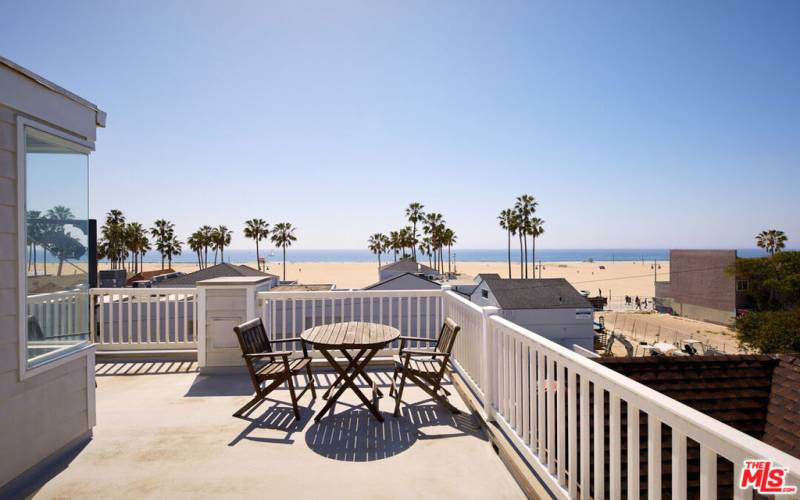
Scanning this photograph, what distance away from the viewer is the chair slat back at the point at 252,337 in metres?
3.58

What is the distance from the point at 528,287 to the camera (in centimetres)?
2147

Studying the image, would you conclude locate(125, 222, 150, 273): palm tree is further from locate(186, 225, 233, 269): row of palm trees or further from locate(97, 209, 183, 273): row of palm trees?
locate(186, 225, 233, 269): row of palm trees

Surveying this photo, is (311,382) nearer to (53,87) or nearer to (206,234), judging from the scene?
(53,87)

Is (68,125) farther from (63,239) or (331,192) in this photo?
(331,192)

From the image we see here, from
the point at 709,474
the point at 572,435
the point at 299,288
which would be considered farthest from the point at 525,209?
the point at 709,474

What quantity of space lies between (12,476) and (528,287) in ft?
69.5

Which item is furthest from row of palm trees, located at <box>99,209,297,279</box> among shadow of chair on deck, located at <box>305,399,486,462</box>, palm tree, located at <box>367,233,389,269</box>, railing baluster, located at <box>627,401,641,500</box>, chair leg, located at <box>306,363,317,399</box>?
railing baluster, located at <box>627,401,641,500</box>

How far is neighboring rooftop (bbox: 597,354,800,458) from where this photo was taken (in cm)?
310

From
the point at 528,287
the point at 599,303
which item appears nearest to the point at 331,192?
the point at 599,303

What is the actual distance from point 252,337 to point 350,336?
0.99m

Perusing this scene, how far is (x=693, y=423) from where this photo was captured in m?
1.18

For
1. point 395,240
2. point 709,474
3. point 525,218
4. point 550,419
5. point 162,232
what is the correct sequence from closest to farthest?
point 709,474, point 550,419, point 525,218, point 162,232, point 395,240

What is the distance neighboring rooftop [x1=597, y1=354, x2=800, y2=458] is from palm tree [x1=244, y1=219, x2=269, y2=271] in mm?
42096

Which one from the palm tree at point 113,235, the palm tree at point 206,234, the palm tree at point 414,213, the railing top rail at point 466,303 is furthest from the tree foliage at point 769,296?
the palm tree at point 113,235
